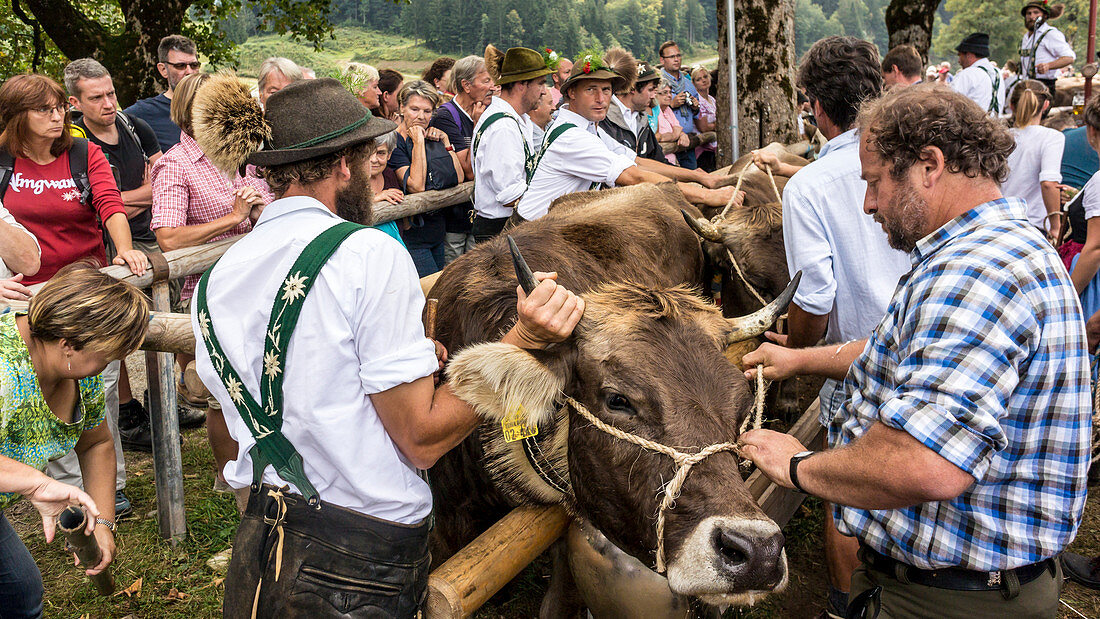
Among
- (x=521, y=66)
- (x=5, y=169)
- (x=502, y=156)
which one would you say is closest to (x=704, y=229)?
(x=502, y=156)

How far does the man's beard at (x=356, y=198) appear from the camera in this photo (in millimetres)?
2217

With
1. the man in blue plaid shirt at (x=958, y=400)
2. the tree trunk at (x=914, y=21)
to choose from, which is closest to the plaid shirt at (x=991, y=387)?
the man in blue plaid shirt at (x=958, y=400)

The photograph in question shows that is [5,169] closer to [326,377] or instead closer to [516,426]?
[326,377]

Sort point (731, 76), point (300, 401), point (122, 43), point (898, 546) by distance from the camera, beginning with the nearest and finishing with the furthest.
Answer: point (300, 401) → point (898, 546) → point (731, 76) → point (122, 43)

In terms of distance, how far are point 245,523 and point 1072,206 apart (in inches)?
215

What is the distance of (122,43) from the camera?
10.6m

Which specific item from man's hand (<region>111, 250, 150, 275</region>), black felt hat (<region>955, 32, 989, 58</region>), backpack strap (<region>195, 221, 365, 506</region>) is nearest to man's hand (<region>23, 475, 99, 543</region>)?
backpack strap (<region>195, 221, 365, 506</region>)

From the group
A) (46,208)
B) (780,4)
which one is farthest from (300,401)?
(780,4)

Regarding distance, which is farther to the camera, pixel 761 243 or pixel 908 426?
pixel 761 243

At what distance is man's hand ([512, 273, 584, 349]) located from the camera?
2.15 m

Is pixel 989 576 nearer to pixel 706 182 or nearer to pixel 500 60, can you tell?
pixel 706 182

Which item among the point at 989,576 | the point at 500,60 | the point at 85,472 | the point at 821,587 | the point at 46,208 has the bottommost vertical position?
the point at 821,587

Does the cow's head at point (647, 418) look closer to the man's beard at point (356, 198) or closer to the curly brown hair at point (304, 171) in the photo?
the man's beard at point (356, 198)

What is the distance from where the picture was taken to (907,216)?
2152mm
